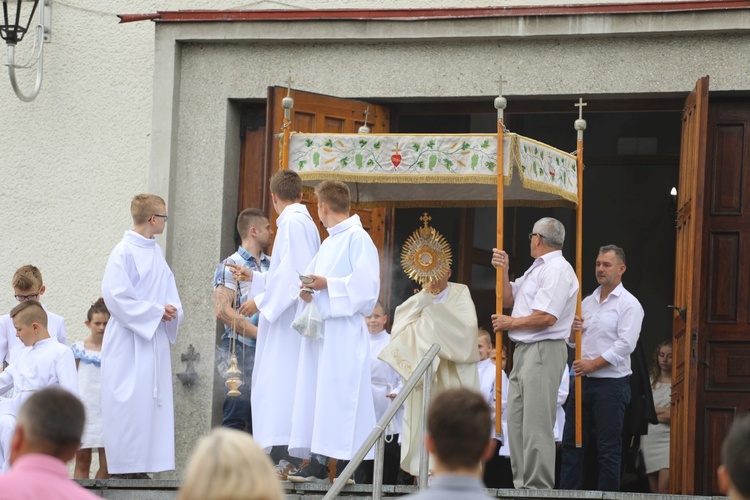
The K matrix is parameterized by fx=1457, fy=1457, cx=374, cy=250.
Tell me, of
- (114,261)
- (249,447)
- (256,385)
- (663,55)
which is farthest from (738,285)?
(249,447)

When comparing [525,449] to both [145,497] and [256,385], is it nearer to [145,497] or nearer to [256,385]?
[256,385]

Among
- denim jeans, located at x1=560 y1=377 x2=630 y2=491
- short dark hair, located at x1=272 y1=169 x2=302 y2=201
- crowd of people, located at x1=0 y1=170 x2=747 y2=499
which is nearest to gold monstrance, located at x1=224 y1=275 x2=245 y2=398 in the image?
crowd of people, located at x1=0 y1=170 x2=747 y2=499

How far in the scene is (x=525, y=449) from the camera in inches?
384

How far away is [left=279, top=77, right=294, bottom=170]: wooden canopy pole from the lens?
431 inches

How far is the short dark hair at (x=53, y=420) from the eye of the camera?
4137 mm

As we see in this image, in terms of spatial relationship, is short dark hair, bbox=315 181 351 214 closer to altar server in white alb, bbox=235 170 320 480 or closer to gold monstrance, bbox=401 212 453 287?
altar server in white alb, bbox=235 170 320 480

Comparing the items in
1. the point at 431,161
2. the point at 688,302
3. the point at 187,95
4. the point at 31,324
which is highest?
the point at 187,95

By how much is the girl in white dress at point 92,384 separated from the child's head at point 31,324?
94 cm

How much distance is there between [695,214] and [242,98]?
4.08 m

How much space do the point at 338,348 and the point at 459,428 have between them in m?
5.38

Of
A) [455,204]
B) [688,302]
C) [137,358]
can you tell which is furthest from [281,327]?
[688,302]

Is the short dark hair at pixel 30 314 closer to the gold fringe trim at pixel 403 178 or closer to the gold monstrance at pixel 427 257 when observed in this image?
the gold fringe trim at pixel 403 178

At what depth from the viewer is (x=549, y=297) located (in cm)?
991

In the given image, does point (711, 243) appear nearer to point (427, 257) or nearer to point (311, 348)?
point (427, 257)
